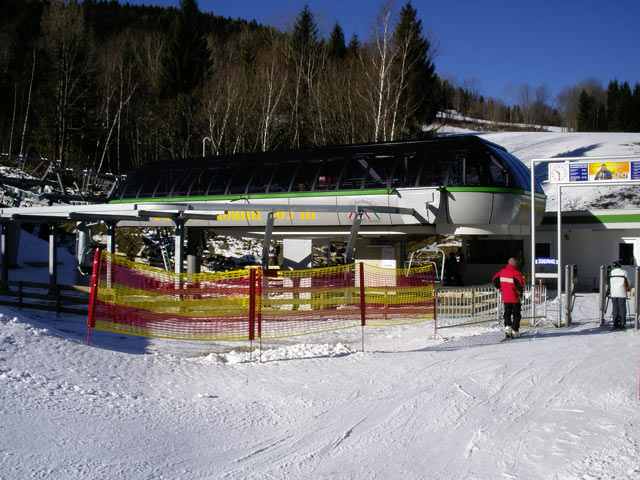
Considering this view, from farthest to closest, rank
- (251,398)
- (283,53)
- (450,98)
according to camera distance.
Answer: (450,98) < (283,53) < (251,398)

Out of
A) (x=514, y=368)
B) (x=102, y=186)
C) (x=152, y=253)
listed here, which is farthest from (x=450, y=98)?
(x=514, y=368)

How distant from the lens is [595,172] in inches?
558

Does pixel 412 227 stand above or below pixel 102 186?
below

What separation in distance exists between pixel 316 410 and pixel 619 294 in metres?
8.24

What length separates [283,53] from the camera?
48.1m

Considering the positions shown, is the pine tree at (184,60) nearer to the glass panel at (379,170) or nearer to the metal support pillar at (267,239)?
the glass panel at (379,170)

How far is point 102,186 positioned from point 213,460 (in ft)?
122

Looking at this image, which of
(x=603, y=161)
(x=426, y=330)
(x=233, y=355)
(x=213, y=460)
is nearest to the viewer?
(x=213, y=460)

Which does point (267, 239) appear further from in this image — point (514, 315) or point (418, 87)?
point (418, 87)

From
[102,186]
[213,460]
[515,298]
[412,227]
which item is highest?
[102,186]

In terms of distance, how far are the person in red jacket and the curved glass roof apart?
21.9 feet

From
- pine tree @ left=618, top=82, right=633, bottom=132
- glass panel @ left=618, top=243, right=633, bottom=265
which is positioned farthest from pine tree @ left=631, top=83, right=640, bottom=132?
glass panel @ left=618, top=243, right=633, bottom=265

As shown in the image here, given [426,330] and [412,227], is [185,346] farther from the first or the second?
[412,227]

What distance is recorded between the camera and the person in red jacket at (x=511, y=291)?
413 inches
